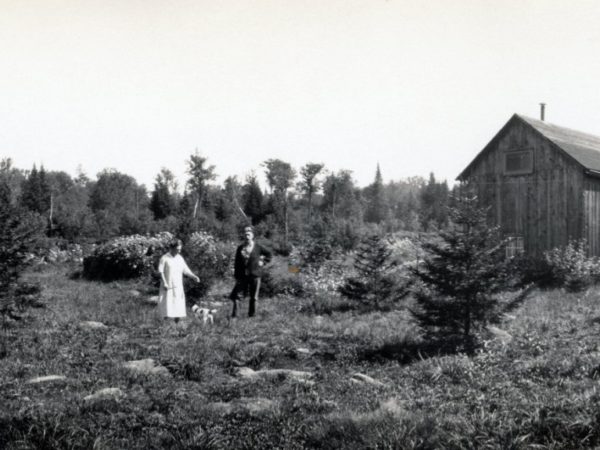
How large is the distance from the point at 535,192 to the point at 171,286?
557 inches

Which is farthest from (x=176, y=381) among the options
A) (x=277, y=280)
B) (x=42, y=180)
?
(x=42, y=180)

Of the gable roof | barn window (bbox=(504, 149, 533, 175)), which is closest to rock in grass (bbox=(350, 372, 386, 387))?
the gable roof

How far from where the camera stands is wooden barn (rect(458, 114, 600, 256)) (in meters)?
18.3

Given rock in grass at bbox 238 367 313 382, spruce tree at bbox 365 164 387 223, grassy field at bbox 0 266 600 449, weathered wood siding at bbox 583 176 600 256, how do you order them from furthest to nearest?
spruce tree at bbox 365 164 387 223 → weathered wood siding at bbox 583 176 600 256 → rock in grass at bbox 238 367 313 382 → grassy field at bbox 0 266 600 449

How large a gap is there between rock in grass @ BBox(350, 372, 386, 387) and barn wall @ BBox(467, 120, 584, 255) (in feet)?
43.1

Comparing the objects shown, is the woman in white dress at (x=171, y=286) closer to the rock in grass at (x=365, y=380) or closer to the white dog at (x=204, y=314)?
the white dog at (x=204, y=314)

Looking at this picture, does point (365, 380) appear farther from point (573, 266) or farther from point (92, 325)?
point (573, 266)

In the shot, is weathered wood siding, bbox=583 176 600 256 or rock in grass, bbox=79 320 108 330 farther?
weathered wood siding, bbox=583 176 600 256

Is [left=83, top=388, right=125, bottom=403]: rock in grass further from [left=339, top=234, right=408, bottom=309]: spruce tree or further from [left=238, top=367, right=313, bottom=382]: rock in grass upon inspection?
[left=339, top=234, right=408, bottom=309]: spruce tree

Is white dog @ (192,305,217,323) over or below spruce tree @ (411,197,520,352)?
below

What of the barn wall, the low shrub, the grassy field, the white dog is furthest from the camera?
the barn wall

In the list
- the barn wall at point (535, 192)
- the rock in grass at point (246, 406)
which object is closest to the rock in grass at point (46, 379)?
the rock in grass at point (246, 406)

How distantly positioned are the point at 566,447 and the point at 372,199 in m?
82.1

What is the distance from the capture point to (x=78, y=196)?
91312 mm
